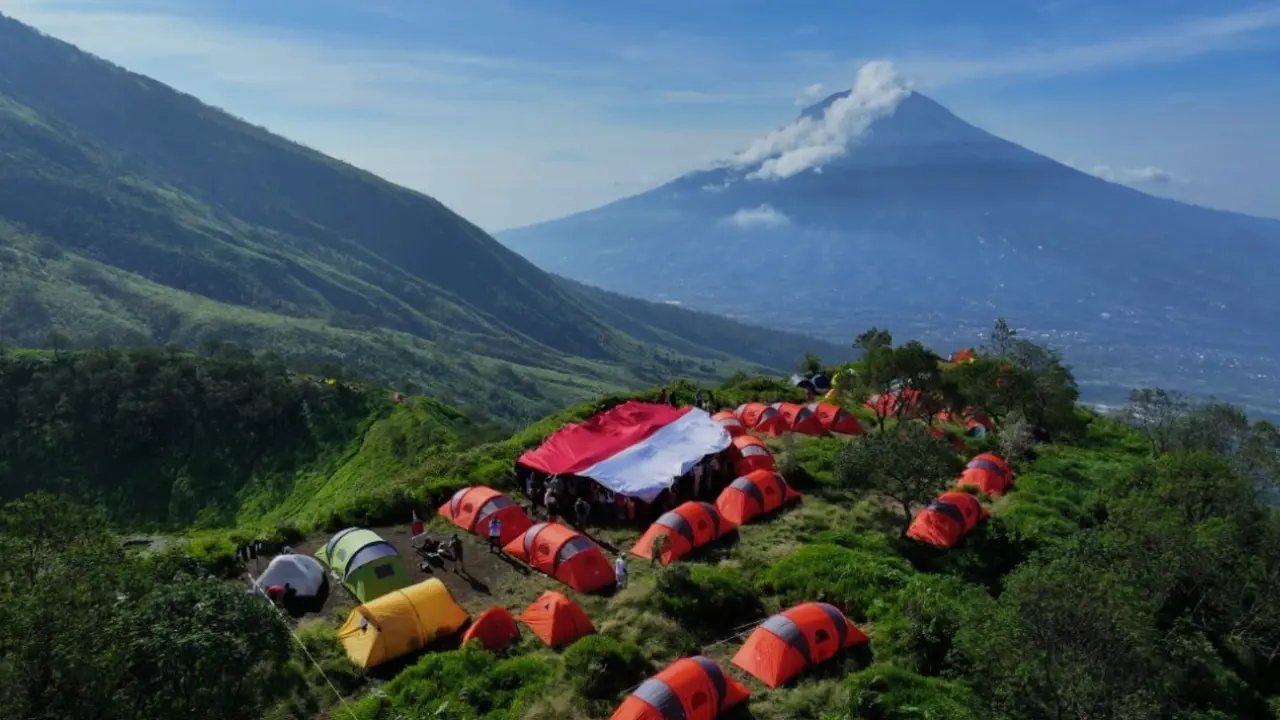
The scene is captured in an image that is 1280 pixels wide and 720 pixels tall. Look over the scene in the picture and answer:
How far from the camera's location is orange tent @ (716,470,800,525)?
27.3m

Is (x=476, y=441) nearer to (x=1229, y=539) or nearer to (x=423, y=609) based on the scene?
(x=423, y=609)

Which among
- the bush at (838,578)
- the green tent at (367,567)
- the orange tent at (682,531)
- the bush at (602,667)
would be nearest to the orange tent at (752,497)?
the orange tent at (682,531)

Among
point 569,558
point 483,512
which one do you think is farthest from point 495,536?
point 569,558

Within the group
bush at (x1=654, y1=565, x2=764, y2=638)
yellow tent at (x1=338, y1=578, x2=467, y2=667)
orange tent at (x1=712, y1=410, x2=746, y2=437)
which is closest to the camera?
yellow tent at (x1=338, y1=578, x2=467, y2=667)

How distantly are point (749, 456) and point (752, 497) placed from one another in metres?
3.88

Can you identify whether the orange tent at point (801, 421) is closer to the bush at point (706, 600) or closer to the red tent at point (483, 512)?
the red tent at point (483, 512)

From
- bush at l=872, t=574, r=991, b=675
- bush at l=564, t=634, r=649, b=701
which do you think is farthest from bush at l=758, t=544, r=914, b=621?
bush at l=564, t=634, r=649, b=701

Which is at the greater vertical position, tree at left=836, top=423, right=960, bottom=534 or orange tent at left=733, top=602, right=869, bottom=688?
tree at left=836, top=423, right=960, bottom=534

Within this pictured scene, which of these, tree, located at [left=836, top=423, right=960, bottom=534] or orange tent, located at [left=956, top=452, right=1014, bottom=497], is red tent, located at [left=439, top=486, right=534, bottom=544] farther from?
orange tent, located at [left=956, top=452, right=1014, bottom=497]

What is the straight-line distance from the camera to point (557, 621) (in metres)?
19.1

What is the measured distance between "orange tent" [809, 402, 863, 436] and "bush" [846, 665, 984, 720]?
23.1m

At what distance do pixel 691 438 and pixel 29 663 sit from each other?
23.8 metres

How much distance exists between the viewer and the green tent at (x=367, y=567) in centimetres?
2180

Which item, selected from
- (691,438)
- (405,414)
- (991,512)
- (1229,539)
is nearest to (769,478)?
(691,438)
